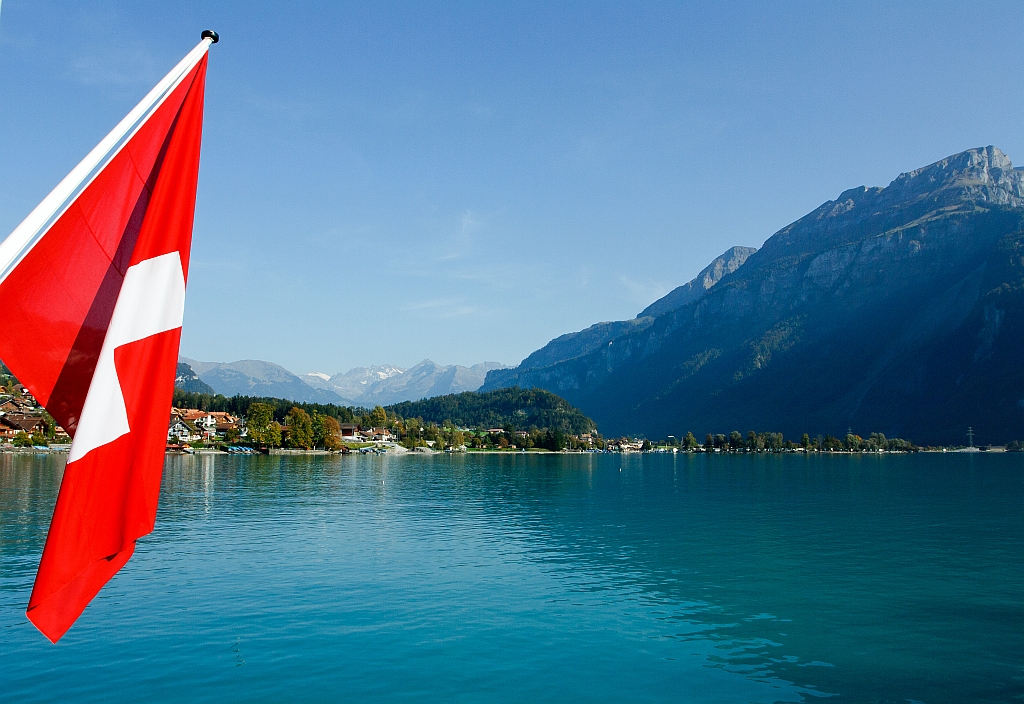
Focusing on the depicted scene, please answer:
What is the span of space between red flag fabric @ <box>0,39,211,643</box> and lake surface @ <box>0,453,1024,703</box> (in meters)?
13.5

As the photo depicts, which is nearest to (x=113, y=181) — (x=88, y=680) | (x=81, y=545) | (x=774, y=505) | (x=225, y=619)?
(x=81, y=545)

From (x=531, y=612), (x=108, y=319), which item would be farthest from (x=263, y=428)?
(x=108, y=319)

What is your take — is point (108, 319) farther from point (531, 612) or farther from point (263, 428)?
point (263, 428)

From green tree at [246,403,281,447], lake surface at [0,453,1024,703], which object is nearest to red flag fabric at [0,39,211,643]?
lake surface at [0,453,1024,703]

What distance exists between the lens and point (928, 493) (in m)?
82.4

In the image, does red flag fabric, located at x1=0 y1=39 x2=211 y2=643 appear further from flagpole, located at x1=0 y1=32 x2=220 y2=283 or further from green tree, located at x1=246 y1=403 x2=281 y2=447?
green tree, located at x1=246 y1=403 x2=281 y2=447

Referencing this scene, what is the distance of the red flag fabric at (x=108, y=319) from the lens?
235 inches

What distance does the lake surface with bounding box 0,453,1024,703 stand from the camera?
18.9 meters

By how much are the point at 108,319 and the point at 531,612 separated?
22.0 meters

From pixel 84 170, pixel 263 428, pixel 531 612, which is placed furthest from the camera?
pixel 263 428

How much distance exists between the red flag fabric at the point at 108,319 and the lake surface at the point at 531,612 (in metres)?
13.5

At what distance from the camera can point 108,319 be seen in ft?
22.8

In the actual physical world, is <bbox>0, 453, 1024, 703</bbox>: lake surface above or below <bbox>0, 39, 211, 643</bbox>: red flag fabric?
below

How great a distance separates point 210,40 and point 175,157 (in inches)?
53.9
